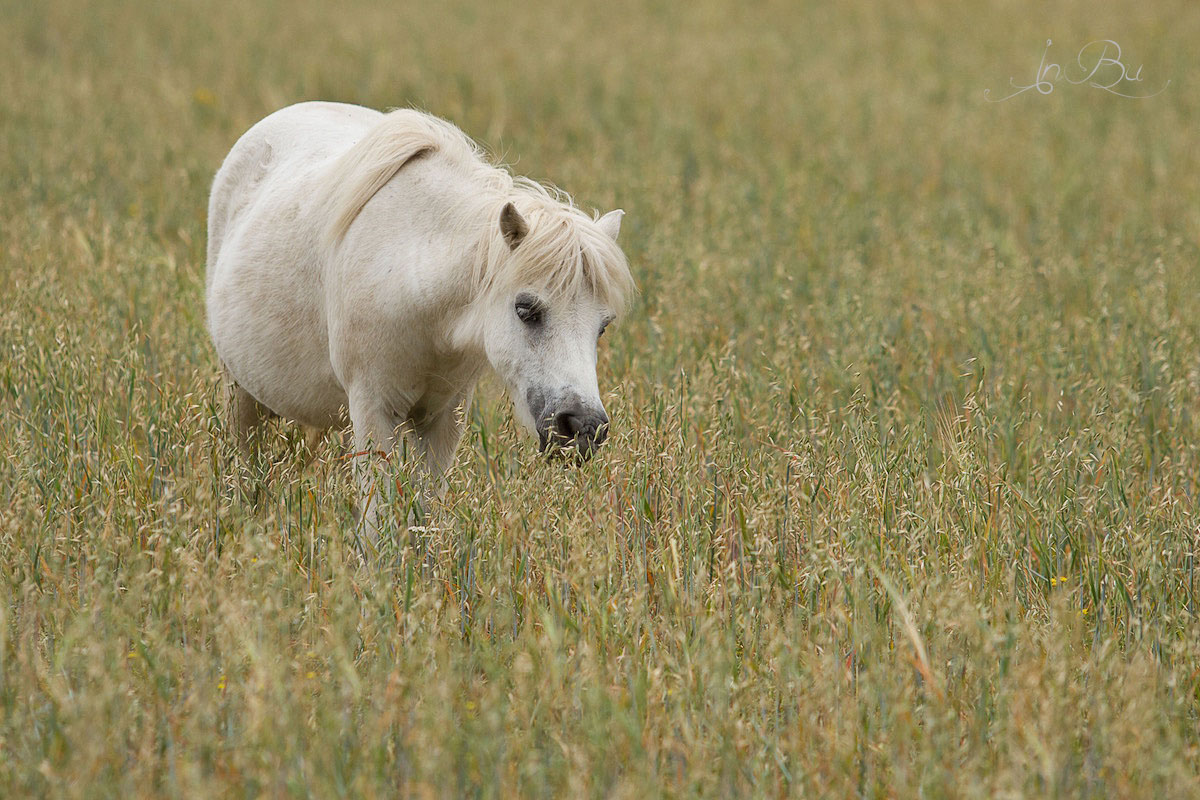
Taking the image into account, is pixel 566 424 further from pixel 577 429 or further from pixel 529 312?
pixel 529 312

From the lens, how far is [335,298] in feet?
12.2

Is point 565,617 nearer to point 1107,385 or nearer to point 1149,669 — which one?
point 1149,669

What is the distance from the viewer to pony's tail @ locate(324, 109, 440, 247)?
3678 mm

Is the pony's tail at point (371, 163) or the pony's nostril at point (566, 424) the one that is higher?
the pony's tail at point (371, 163)

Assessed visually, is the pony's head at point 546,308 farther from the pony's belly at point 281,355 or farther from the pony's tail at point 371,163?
the pony's belly at point 281,355

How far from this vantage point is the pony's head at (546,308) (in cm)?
319

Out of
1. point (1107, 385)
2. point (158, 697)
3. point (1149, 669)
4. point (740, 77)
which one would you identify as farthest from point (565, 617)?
point (740, 77)

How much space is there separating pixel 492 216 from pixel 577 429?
747 millimetres
